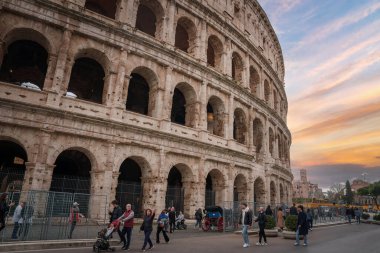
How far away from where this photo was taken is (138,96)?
2059 centimetres

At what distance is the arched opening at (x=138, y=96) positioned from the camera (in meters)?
20.1

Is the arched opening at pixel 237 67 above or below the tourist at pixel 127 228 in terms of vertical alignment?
above

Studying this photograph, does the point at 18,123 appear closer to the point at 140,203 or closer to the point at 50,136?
the point at 50,136

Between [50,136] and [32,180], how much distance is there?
2042mm

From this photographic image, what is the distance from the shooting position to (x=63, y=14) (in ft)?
46.5

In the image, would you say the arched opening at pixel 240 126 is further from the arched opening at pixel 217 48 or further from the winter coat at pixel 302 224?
the winter coat at pixel 302 224

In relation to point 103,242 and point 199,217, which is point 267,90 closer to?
point 199,217

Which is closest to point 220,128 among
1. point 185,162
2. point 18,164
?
point 185,162

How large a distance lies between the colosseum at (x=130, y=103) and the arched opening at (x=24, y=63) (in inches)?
2.5

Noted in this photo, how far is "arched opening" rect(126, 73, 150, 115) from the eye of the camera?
20.1 m

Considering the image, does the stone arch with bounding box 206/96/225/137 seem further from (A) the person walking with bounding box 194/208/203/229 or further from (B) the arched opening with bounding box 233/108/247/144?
(A) the person walking with bounding box 194/208/203/229

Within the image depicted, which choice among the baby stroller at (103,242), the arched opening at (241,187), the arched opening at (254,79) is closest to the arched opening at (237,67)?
the arched opening at (254,79)

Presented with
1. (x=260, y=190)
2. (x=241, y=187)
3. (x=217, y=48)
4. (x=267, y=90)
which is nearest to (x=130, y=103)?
(x=217, y=48)

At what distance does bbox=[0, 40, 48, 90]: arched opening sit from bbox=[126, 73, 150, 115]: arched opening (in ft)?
18.8
